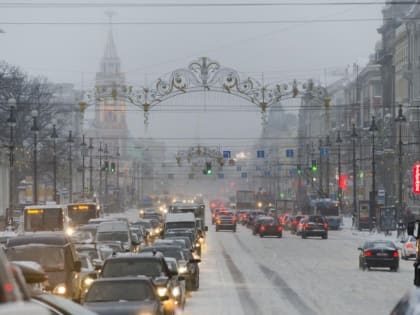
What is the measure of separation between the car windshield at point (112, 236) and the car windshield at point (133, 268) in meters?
25.3

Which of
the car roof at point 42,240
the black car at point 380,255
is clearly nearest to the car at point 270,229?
the black car at point 380,255

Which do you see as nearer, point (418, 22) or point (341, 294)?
point (341, 294)

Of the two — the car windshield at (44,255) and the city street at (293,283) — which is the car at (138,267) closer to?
the car windshield at (44,255)

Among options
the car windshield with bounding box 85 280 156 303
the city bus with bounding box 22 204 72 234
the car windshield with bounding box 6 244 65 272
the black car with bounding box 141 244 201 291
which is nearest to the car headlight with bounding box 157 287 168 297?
the car windshield with bounding box 85 280 156 303

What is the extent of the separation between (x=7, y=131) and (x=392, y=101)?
205 feet

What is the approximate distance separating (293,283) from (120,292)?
19249 mm

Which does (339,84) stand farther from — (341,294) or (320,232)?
(341,294)

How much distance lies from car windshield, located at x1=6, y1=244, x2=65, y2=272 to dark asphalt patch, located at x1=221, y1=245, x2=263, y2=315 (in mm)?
4560

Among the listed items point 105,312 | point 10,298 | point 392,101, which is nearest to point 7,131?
point 392,101

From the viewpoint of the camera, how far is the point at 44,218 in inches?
2158

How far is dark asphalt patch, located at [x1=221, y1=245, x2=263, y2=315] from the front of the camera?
2733 cm

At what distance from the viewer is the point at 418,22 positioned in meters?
122

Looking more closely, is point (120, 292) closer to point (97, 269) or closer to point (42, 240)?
point (42, 240)

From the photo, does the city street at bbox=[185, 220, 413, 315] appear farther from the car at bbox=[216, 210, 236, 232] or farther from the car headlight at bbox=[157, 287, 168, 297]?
the car at bbox=[216, 210, 236, 232]
